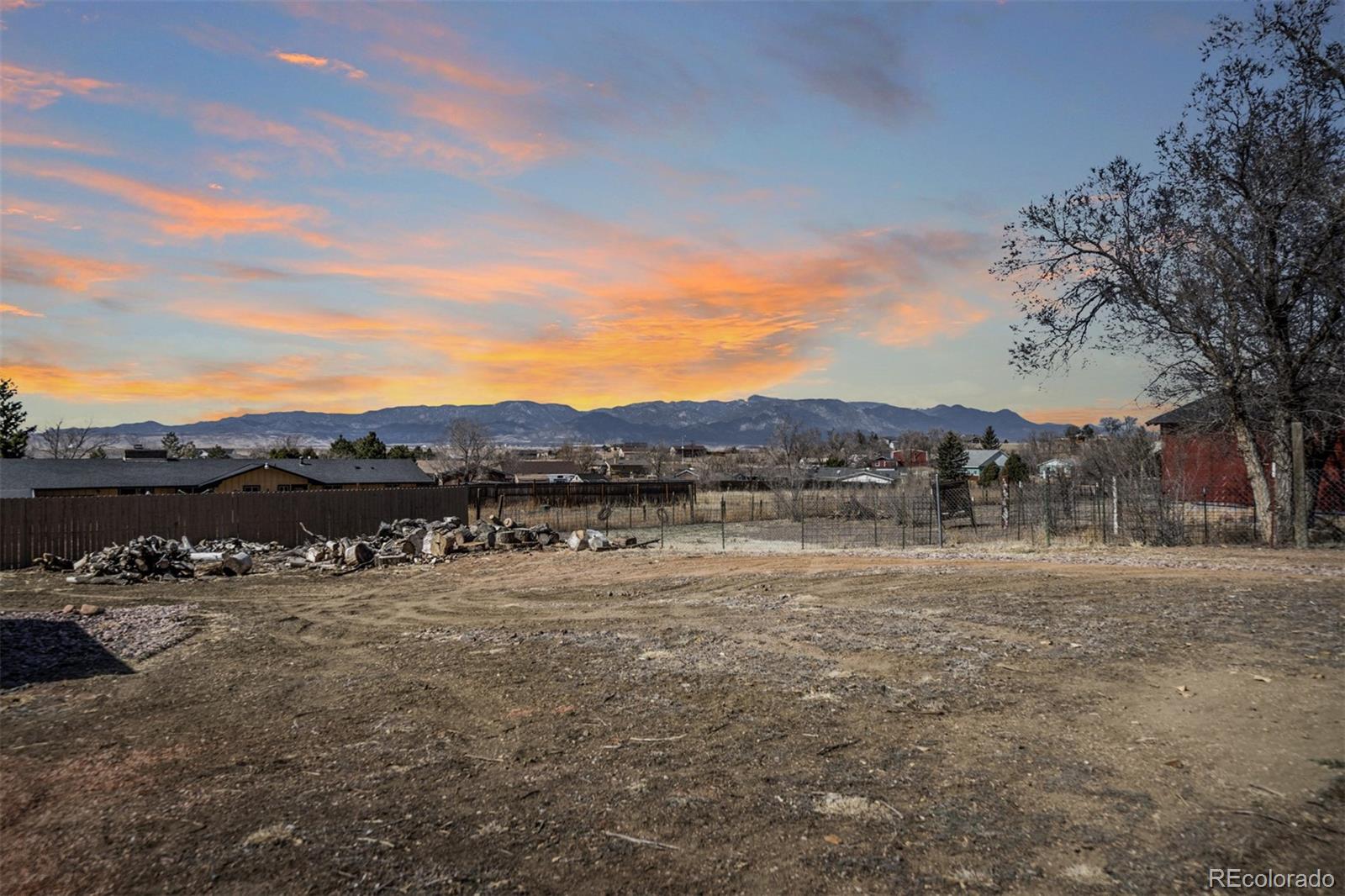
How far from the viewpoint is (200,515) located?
22.5 metres

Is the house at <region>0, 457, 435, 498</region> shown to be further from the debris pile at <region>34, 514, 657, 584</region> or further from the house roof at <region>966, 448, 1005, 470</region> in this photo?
the house roof at <region>966, 448, 1005, 470</region>

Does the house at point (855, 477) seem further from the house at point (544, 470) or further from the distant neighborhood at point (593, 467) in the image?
the house at point (544, 470)

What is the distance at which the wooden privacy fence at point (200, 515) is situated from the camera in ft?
66.4

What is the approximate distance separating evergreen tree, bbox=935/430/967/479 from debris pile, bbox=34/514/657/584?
4509 cm

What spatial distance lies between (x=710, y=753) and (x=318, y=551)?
1787cm

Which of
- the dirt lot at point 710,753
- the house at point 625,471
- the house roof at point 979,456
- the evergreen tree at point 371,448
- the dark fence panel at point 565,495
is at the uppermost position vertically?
the evergreen tree at point 371,448

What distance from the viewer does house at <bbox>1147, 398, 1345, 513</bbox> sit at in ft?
62.0

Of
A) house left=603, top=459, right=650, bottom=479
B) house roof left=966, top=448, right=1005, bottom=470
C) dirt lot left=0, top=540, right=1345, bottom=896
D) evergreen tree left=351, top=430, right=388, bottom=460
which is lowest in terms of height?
dirt lot left=0, top=540, right=1345, bottom=896

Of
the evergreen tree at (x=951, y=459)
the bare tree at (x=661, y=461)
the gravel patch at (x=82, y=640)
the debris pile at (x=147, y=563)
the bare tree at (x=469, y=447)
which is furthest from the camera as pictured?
the bare tree at (x=661, y=461)

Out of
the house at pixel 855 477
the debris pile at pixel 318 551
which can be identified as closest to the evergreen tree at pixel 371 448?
the house at pixel 855 477

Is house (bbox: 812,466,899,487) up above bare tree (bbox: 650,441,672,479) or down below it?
below

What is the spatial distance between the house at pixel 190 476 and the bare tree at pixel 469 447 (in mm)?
33758

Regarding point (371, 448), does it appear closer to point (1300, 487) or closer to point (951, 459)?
point (951, 459)

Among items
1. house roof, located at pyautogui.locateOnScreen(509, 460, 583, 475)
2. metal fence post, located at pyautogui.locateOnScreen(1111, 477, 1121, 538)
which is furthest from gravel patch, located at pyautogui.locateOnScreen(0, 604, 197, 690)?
house roof, located at pyautogui.locateOnScreen(509, 460, 583, 475)
